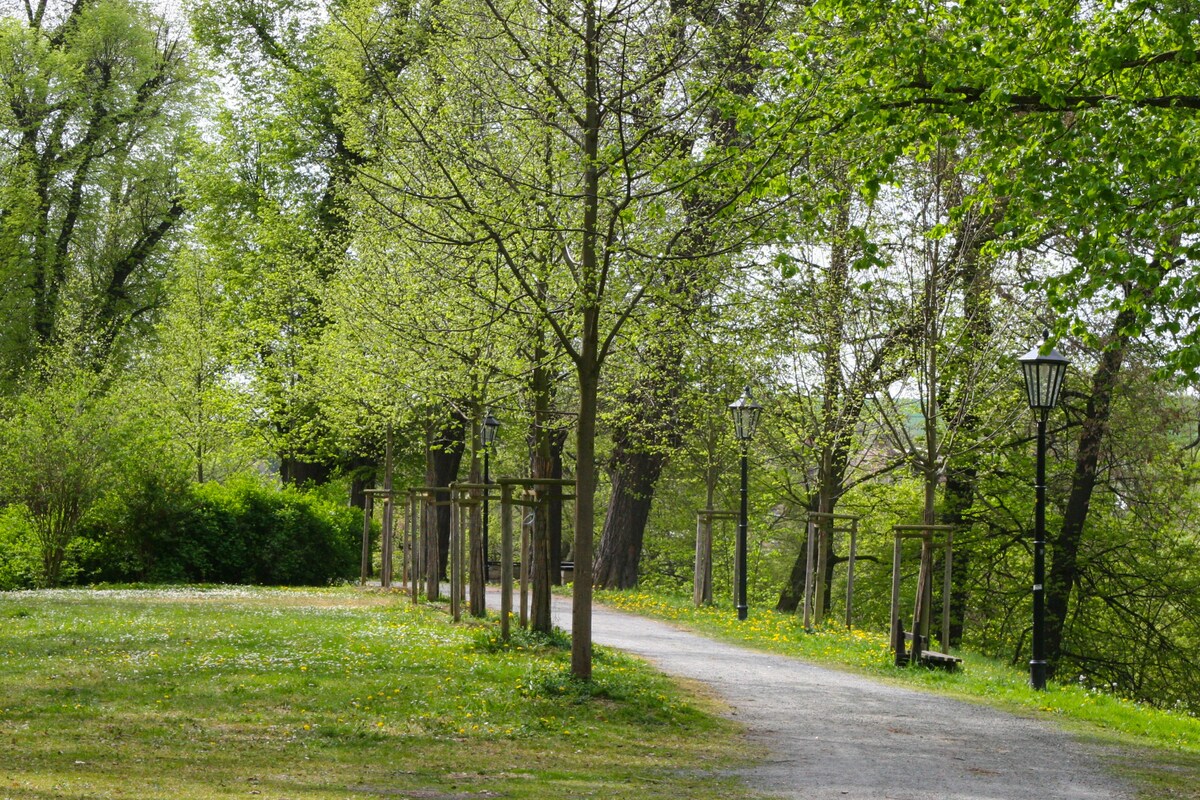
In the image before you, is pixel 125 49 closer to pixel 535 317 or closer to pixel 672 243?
pixel 535 317

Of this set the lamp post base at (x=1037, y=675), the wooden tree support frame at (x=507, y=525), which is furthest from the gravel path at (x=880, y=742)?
the wooden tree support frame at (x=507, y=525)

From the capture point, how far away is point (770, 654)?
16734 millimetres

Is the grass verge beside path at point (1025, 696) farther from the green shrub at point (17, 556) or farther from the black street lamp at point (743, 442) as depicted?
the green shrub at point (17, 556)

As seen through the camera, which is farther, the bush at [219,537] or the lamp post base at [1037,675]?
the bush at [219,537]

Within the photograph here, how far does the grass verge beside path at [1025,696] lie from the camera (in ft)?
32.8

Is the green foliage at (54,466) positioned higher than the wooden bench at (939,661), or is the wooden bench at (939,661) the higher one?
the green foliage at (54,466)

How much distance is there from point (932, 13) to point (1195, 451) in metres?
17.4

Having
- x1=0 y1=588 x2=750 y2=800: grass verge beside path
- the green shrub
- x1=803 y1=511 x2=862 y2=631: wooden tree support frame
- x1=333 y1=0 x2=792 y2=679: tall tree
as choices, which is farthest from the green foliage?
x1=803 y1=511 x2=862 y2=631: wooden tree support frame

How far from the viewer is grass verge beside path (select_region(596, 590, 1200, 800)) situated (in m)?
9.98

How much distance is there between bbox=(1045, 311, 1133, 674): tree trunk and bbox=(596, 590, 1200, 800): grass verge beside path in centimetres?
545

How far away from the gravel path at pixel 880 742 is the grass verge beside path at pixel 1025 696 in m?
0.43

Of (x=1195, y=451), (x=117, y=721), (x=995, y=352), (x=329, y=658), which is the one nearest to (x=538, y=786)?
(x=117, y=721)

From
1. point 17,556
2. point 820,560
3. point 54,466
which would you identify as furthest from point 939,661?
point 17,556

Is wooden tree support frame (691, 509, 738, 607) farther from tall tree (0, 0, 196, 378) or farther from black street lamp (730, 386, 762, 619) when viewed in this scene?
tall tree (0, 0, 196, 378)
